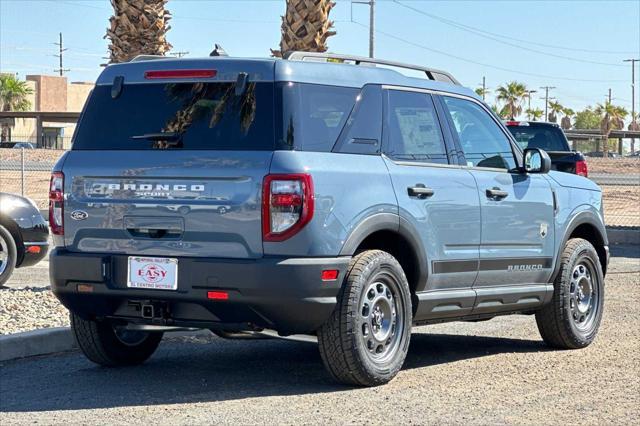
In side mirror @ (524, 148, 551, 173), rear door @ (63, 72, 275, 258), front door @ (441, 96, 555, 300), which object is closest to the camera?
rear door @ (63, 72, 275, 258)

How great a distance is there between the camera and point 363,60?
8.45m

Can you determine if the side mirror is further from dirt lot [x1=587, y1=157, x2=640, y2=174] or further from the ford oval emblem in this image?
dirt lot [x1=587, y1=157, x2=640, y2=174]

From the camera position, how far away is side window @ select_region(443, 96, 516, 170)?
353 inches

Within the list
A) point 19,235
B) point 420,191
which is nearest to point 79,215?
point 420,191

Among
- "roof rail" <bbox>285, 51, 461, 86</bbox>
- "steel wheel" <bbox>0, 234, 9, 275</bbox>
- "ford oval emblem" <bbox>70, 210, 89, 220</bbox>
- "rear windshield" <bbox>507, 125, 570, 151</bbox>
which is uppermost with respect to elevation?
"roof rail" <bbox>285, 51, 461, 86</bbox>

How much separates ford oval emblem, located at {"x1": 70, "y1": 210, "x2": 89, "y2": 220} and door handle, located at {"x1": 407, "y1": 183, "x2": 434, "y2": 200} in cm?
209

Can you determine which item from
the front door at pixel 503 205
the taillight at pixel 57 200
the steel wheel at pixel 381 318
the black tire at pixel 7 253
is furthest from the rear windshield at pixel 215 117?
the black tire at pixel 7 253

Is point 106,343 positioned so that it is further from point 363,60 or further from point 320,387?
point 363,60

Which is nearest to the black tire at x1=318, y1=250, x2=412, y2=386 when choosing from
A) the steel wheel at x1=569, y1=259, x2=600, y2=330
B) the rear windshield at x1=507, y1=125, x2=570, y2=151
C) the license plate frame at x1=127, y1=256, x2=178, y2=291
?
the license plate frame at x1=127, y1=256, x2=178, y2=291

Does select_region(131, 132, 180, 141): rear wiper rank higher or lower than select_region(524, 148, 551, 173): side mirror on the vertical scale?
higher

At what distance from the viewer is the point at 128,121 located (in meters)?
7.98

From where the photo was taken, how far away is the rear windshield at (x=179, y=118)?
7.56 meters

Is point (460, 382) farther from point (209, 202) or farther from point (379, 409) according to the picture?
point (209, 202)

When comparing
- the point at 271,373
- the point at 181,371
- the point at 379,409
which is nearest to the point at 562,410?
the point at 379,409
